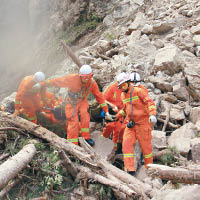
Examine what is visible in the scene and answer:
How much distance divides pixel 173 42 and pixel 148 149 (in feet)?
14.4

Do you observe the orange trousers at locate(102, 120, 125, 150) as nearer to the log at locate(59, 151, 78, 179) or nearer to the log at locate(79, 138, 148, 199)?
the log at locate(79, 138, 148, 199)

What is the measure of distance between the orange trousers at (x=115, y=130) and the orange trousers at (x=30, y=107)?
5.87 ft

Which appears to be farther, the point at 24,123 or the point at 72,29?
the point at 72,29

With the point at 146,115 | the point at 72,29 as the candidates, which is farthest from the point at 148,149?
the point at 72,29

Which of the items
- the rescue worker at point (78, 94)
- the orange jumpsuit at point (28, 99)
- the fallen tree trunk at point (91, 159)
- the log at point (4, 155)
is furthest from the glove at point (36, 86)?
the log at point (4, 155)

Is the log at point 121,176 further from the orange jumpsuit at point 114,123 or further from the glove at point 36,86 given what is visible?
the glove at point 36,86

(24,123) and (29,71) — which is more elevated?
(24,123)

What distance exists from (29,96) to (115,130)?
2347 millimetres

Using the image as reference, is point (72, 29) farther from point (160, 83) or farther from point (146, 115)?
point (146, 115)

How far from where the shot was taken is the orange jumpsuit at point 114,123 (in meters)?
4.88

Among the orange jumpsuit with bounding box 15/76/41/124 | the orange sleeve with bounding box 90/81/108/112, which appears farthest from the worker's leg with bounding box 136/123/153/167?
the orange jumpsuit with bounding box 15/76/41/124

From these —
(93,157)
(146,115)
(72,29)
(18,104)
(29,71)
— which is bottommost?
(29,71)

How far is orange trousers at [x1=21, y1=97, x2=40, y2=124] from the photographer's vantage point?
5380 mm

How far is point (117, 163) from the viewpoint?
452 centimetres
